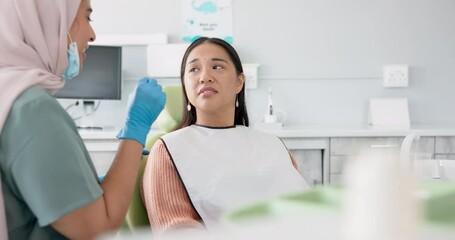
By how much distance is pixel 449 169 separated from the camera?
1.71 metres

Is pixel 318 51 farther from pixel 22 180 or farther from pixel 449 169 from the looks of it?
pixel 22 180

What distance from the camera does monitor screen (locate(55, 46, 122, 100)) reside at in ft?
10.3

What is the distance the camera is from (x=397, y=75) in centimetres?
317

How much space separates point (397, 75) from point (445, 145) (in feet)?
2.08

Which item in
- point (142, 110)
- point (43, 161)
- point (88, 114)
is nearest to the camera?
point (43, 161)

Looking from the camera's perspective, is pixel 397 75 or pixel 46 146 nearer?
pixel 46 146

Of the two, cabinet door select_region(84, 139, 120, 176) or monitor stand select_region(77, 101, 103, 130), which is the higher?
monitor stand select_region(77, 101, 103, 130)

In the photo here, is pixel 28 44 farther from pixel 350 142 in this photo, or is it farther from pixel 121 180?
pixel 350 142

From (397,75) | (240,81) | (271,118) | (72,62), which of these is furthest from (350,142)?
(72,62)

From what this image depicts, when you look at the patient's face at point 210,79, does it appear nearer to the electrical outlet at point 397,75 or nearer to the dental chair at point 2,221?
the dental chair at point 2,221

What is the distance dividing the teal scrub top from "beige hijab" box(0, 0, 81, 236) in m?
0.04

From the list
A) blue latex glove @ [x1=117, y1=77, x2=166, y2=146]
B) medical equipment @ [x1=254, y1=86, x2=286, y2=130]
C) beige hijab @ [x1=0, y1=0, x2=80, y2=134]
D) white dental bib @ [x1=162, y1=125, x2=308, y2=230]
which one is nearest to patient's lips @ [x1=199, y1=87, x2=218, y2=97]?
white dental bib @ [x1=162, y1=125, x2=308, y2=230]

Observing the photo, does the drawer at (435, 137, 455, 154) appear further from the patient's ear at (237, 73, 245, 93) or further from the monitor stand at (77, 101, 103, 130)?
the monitor stand at (77, 101, 103, 130)

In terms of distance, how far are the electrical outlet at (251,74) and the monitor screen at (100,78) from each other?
803 millimetres
